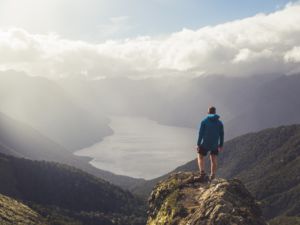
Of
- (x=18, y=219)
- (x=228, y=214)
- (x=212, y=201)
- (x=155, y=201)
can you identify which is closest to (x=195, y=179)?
(x=155, y=201)

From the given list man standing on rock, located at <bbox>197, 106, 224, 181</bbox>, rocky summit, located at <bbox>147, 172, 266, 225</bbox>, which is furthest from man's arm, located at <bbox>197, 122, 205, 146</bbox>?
rocky summit, located at <bbox>147, 172, 266, 225</bbox>

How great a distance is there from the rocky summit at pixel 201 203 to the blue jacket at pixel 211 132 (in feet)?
9.69

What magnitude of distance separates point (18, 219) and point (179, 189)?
125 m

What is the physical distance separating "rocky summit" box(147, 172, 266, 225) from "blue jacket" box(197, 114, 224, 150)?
2954 mm

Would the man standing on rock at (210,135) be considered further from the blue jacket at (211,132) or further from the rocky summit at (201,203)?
the rocky summit at (201,203)

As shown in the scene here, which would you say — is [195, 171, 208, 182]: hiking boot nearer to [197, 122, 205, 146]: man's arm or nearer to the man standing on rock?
the man standing on rock

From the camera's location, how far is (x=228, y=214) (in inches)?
1022

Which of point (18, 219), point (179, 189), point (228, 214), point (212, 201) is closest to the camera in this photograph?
point (228, 214)

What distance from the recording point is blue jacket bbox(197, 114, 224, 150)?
33.8m

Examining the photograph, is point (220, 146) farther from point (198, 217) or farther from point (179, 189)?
point (198, 217)

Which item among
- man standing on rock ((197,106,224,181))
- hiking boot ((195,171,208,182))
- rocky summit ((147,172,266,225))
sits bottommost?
rocky summit ((147,172,266,225))

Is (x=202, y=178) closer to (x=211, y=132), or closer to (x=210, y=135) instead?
(x=210, y=135)

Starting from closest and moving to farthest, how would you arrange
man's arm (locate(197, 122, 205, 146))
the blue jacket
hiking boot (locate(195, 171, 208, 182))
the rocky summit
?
the rocky summit, the blue jacket, man's arm (locate(197, 122, 205, 146)), hiking boot (locate(195, 171, 208, 182))

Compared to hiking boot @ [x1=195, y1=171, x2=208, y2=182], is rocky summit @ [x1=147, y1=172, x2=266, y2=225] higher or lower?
lower
